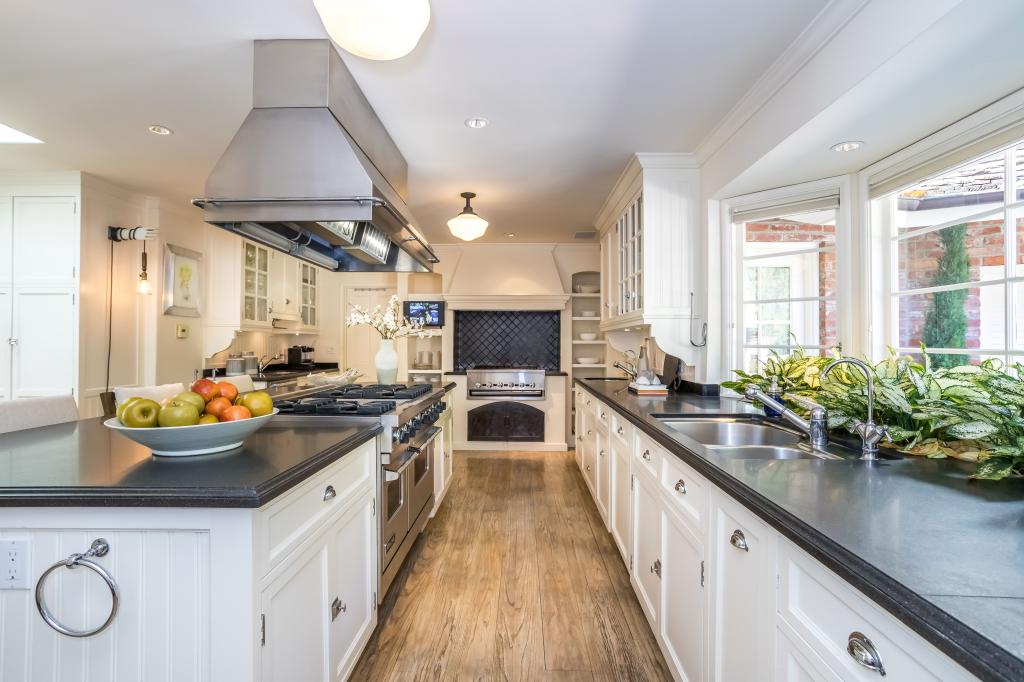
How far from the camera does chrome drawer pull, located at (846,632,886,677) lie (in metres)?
0.70

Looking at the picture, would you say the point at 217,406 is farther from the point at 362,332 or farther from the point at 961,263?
the point at 362,332

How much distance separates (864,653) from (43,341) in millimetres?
4788

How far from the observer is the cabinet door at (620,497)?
7.79 feet

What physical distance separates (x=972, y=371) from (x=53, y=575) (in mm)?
2296

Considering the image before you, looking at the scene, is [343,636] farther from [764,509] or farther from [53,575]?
[764,509]

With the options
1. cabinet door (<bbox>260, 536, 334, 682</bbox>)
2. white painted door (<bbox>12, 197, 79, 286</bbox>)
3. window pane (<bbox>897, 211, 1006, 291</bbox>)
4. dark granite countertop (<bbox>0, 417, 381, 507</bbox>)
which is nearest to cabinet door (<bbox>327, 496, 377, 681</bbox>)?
cabinet door (<bbox>260, 536, 334, 682</bbox>)

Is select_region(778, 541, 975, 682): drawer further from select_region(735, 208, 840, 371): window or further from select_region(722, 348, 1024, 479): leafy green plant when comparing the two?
select_region(735, 208, 840, 371): window

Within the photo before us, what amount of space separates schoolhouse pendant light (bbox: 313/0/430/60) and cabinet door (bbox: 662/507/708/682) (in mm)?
1783

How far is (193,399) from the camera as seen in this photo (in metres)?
1.29

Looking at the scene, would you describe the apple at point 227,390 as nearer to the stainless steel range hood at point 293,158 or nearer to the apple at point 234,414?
the apple at point 234,414

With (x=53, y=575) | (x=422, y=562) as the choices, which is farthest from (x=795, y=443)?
(x=53, y=575)

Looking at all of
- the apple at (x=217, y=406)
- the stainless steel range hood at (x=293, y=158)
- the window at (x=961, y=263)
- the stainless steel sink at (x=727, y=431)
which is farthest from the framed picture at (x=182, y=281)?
the window at (x=961, y=263)

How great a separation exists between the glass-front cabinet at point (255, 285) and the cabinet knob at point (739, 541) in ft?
15.2

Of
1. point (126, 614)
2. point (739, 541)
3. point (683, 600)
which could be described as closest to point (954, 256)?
point (739, 541)
